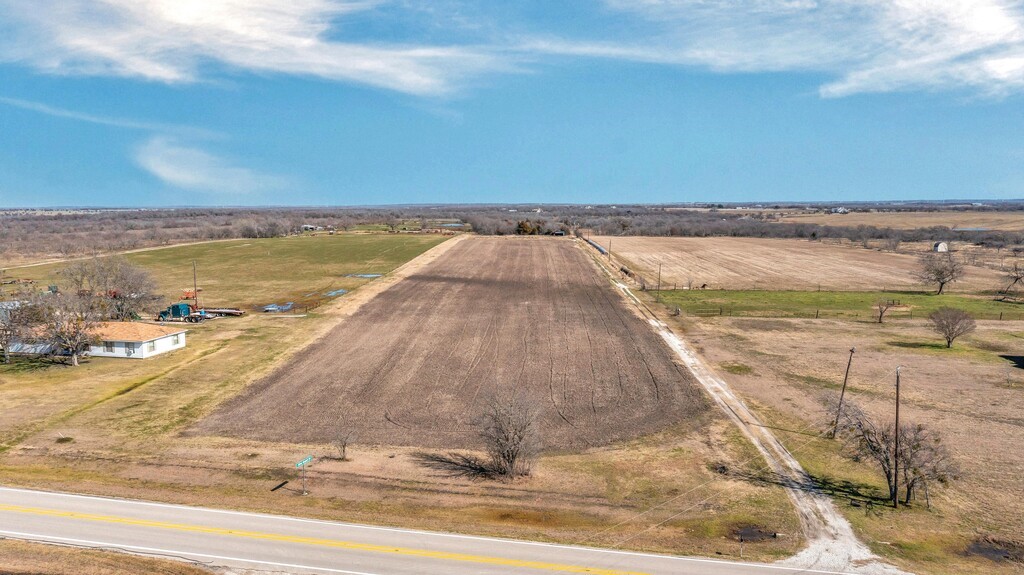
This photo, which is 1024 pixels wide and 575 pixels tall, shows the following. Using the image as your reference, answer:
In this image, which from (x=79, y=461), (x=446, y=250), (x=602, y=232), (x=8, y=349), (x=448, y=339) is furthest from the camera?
(x=602, y=232)

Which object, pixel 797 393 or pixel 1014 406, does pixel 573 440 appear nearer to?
pixel 797 393

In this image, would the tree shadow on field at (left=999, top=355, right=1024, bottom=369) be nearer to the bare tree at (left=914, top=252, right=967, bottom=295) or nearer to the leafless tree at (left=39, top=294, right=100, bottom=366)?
the bare tree at (left=914, top=252, right=967, bottom=295)

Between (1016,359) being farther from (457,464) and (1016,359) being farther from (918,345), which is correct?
(457,464)

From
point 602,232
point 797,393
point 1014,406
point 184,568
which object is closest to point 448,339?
point 797,393

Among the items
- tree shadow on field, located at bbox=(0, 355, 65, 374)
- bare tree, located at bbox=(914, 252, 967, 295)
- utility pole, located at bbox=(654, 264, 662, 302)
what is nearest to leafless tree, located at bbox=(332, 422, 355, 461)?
tree shadow on field, located at bbox=(0, 355, 65, 374)

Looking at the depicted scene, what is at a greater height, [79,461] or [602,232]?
[602,232]

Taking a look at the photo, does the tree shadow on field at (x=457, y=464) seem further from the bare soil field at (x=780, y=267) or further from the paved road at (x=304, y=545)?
the bare soil field at (x=780, y=267)
